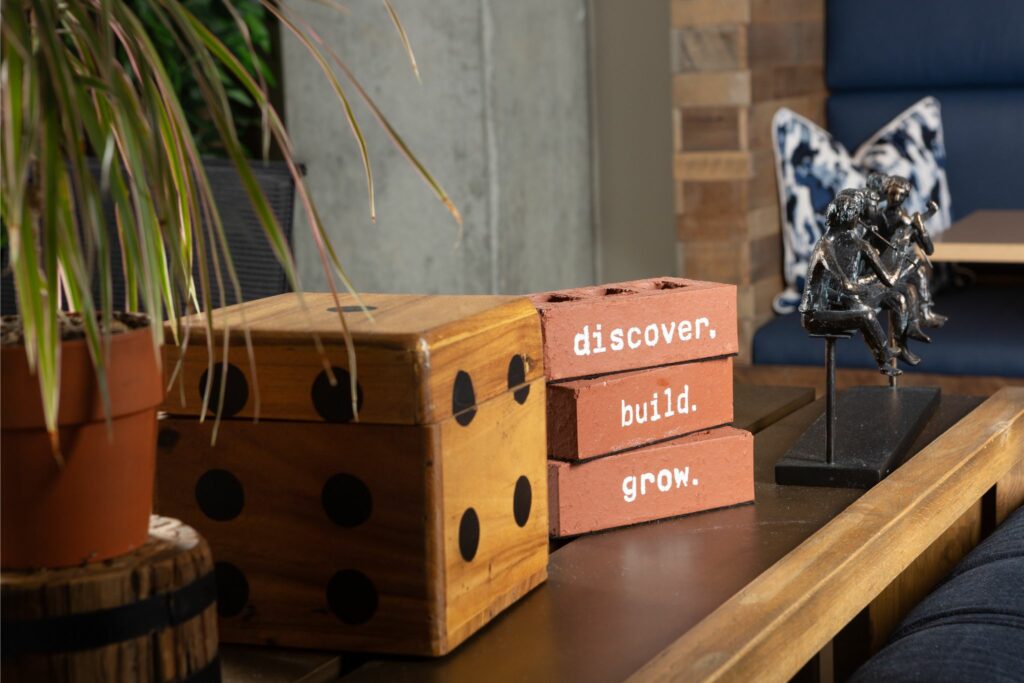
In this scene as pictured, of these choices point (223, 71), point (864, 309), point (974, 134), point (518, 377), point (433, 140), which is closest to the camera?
point (518, 377)

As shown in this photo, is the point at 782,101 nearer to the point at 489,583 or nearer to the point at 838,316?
the point at 838,316

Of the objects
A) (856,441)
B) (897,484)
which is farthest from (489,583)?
(856,441)

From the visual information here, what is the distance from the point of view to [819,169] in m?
3.57

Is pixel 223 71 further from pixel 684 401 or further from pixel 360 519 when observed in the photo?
pixel 360 519

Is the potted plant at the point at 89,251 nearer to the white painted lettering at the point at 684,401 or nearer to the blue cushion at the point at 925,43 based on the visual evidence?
the white painted lettering at the point at 684,401

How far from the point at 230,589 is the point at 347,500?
4.8 inches

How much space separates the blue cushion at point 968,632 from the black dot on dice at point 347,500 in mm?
394

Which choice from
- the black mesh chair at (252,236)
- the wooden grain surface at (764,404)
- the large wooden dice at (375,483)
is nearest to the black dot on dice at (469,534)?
the large wooden dice at (375,483)

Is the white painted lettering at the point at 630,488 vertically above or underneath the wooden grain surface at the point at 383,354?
underneath

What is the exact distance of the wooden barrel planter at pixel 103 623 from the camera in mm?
790

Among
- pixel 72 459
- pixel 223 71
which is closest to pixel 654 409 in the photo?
pixel 72 459

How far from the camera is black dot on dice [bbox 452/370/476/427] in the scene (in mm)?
975

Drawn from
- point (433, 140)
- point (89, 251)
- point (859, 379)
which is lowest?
point (859, 379)

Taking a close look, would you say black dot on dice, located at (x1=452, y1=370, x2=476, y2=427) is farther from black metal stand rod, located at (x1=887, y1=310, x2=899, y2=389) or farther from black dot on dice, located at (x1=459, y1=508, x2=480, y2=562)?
black metal stand rod, located at (x1=887, y1=310, x2=899, y2=389)
